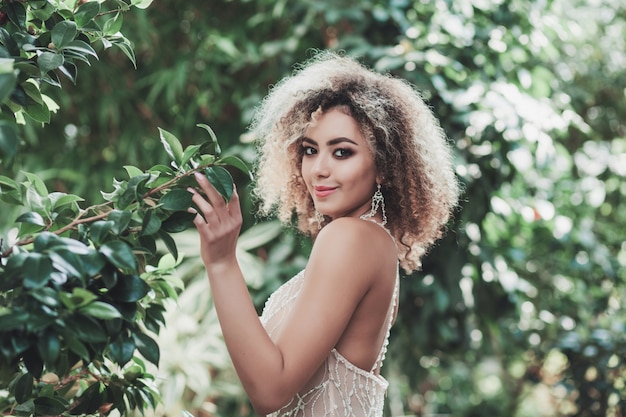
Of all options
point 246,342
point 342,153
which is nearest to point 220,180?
point 246,342

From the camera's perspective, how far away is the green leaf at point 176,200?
3.27ft

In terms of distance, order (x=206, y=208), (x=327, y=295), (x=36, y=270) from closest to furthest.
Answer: (x=36, y=270) → (x=206, y=208) → (x=327, y=295)

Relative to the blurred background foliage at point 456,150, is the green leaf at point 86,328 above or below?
above

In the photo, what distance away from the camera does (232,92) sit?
3398 mm

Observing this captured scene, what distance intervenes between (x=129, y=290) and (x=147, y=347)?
0.09 m

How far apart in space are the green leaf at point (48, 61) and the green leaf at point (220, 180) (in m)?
0.24

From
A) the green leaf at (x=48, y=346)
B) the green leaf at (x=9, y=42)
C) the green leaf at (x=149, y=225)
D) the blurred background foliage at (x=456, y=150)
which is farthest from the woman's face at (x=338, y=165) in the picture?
the blurred background foliage at (x=456, y=150)

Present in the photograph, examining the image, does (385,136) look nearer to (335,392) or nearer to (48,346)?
(335,392)

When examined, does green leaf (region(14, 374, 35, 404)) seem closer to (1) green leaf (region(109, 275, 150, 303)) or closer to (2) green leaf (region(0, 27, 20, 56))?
(1) green leaf (region(109, 275, 150, 303))

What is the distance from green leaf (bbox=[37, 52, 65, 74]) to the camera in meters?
1.00

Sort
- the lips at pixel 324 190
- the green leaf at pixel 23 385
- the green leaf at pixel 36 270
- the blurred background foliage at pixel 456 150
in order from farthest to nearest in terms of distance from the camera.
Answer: the blurred background foliage at pixel 456 150, the lips at pixel 324 190, the green leaf at pixel 23 385, the green leaf at pixel 36 270

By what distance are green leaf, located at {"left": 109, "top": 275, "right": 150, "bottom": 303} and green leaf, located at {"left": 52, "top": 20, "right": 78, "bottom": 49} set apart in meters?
0.35

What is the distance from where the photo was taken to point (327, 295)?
1.23 metres

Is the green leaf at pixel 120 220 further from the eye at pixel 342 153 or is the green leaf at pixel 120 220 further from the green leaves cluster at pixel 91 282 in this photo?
the eye at pixel 342 153
